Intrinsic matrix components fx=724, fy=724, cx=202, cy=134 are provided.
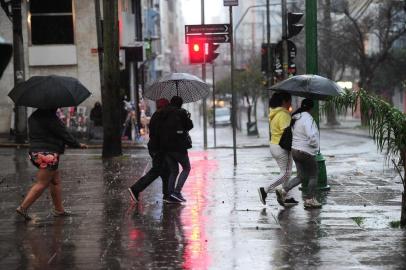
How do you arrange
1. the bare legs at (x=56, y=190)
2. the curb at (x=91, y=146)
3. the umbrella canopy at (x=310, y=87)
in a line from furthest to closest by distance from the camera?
the curb at (x=91, y=146), the umbrella canopy at (x=310, y=87), the bare legs at (x=56, y=190)

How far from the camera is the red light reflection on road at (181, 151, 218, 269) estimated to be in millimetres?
6875

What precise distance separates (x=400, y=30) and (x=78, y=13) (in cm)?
2268

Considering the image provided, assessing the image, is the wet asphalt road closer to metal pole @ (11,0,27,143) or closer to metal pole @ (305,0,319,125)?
metal pole @ (305,0,319,125)

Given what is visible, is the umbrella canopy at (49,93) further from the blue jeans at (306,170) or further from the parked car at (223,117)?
the parked car at (223,117)

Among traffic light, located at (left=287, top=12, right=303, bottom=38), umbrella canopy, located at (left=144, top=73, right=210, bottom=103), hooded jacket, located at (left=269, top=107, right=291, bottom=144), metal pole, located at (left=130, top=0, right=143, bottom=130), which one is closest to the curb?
metal pole, located at (left=130, top=0, right=143, bottom=130)

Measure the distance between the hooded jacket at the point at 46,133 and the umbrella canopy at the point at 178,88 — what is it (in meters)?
2.84

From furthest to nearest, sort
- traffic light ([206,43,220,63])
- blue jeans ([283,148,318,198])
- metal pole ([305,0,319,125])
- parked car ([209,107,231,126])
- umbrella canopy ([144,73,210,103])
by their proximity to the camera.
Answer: parked car ([209,107,231,126]), traffic light ([206,43,220,63]), metal pole ([305,0,319,125]), umbrella canopy ([144,73,210,103]), blue jeans ([283,148,318,198])

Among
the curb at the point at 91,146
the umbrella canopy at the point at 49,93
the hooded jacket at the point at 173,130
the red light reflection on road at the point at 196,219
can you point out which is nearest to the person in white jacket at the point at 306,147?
the red light reflection on road at the point at 196,219

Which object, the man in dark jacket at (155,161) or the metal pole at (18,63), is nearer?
the man in dark jacket at (155,161)

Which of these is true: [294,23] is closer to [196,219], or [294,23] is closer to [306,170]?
[306,170]

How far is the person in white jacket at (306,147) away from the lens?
976 centimetres

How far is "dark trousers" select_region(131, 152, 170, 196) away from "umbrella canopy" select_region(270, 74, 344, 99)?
6.50 feet

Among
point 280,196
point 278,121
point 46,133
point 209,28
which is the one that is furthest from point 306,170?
point 209,28

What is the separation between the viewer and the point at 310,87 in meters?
9.80
